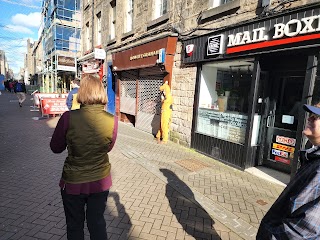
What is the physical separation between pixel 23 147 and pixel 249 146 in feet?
19.7

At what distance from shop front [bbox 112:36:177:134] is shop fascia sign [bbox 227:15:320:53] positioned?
2.58 meters

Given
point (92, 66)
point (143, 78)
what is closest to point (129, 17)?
point (143, 78)

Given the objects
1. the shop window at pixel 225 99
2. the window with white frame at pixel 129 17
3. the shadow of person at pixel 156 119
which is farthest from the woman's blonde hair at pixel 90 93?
the window with white frame at pixel 129 17

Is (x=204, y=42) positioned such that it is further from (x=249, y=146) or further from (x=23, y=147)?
(x=23, y=147)

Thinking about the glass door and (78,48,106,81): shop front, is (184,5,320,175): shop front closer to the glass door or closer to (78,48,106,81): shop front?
the glass door

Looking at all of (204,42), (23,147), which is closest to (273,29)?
(204,42)

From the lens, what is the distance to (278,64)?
498 cm

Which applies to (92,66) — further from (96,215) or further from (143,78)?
(96,215)

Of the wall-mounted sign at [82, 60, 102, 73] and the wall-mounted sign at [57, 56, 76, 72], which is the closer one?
the wall-mounted sign at [82, 60, 102, 73]

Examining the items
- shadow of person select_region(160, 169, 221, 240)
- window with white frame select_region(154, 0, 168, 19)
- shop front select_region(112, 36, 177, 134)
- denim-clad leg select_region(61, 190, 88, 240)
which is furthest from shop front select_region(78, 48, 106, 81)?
denim-clad leg select_region(61, 190, 88, 240)

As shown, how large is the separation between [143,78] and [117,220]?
7116 millimetres

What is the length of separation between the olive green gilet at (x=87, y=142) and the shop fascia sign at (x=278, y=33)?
12.7 feet

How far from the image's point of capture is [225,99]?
20.2 feet

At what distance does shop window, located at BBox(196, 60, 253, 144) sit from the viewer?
5.49m
